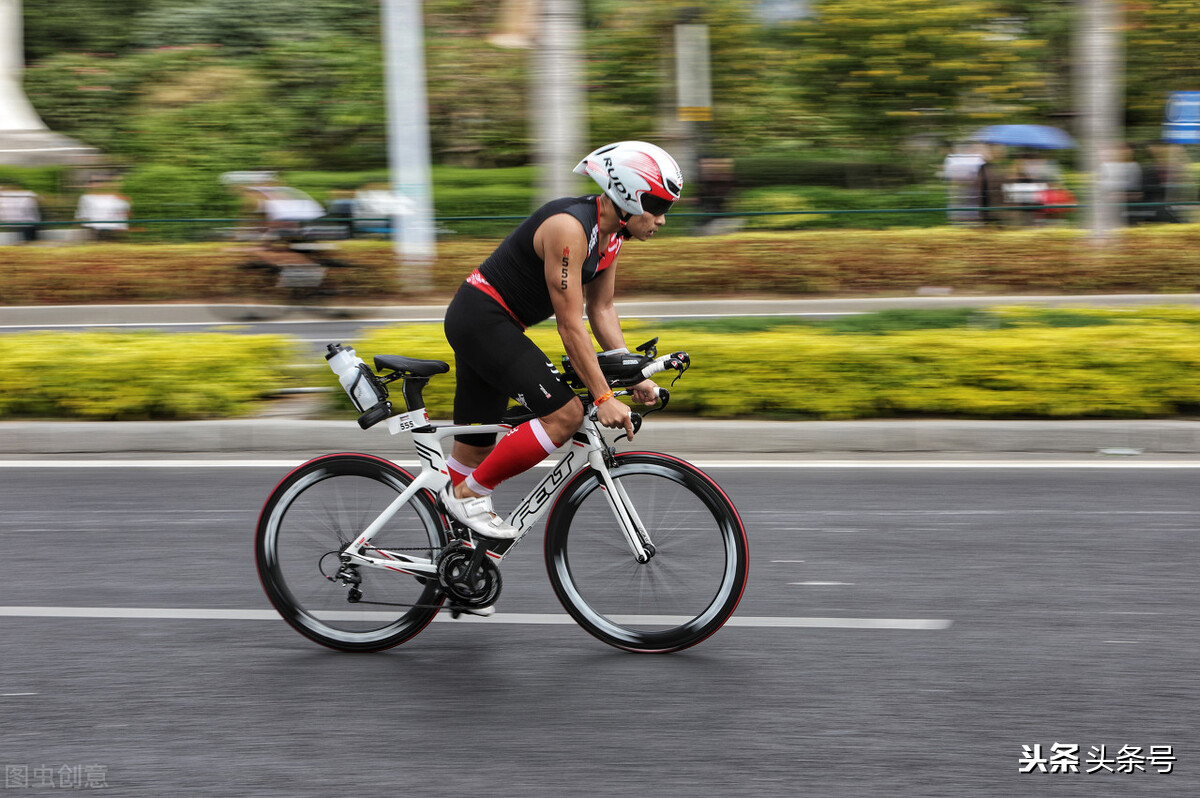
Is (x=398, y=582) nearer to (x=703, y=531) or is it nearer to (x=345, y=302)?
(x=703, y=531)

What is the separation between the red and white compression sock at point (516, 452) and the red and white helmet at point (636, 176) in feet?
2.75

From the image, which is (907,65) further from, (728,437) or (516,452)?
(516,452)

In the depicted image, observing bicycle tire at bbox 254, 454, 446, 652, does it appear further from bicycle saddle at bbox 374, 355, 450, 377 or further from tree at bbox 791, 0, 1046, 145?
tree at bbox 791, 0, 1046, 145

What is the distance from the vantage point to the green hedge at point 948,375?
7836 mm

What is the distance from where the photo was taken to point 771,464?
750 cm

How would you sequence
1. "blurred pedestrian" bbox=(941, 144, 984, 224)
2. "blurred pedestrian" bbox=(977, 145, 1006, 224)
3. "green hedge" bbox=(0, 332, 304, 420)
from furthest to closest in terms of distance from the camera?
"blurred pedestrian" bbox=(977, 145, 1006, 224)
"blurred pedestrian" bbox=(941, 144, 984, 224)
"green hedge" bbox=(0, 332, 304, 420)

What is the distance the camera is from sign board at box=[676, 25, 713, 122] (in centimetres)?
2512

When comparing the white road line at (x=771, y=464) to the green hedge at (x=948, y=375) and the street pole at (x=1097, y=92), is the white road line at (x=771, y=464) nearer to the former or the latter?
the green hedge at (x=948, y=375)

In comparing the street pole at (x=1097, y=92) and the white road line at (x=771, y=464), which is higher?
the street pole at (x=1097, y=92)

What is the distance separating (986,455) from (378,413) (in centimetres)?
446

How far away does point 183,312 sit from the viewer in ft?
55.7

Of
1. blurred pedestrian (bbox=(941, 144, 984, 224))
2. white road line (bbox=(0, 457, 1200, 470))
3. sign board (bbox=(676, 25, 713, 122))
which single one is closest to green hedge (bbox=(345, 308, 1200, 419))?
white road line (bbox=(0, 457, 1200, 470))

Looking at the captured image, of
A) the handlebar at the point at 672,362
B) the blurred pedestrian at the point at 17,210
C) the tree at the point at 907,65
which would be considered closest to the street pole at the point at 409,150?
the blurred pedestrian at the point at 17,210

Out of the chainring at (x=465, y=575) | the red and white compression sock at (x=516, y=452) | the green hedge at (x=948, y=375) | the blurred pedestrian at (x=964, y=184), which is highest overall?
the red and white compression sock at (x=516, y=452)
